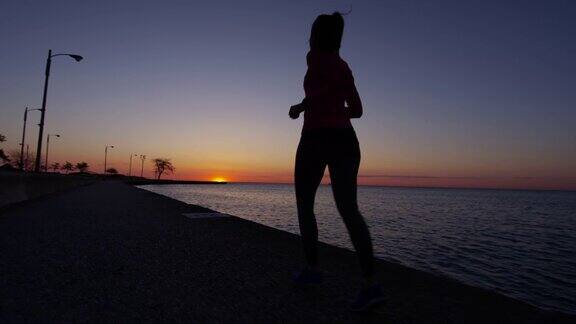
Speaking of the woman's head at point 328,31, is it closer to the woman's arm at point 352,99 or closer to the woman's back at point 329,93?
the woman's back at point 329,93

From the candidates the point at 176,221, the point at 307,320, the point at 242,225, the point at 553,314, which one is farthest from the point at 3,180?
the point at 553,314

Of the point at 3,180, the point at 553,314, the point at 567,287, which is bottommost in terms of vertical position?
the point at 567,287

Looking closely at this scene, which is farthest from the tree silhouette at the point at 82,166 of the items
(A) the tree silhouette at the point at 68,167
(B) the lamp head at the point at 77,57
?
(B) the lamp head at the point at 77,57

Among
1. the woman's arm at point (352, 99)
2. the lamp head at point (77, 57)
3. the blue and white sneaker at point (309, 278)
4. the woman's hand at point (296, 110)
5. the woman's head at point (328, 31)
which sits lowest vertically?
the blue and white sneaker at point (309, 278)

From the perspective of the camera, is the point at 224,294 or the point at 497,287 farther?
the point at 497,287

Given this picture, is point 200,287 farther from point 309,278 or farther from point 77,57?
point 77,57

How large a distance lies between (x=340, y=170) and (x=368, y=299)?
0.90 metres

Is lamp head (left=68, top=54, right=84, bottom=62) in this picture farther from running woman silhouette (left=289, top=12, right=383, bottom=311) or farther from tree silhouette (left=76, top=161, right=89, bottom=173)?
tree silhouette (left=76, top=161, right=89, bottom=173)

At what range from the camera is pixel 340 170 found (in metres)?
2.74

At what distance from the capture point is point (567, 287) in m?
9.35

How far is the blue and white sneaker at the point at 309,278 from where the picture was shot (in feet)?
10.7

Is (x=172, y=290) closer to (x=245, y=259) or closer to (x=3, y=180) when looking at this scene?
(x=245, y=259)

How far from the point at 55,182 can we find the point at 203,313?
71.3 ft

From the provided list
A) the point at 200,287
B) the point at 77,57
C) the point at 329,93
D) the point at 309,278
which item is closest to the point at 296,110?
the point at 329,93
